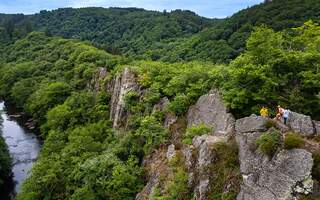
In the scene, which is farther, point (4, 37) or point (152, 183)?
point (4, 37)

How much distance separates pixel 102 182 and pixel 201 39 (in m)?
117

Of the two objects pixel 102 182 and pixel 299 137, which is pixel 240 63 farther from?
pixel 102 182

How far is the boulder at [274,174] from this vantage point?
24.8 meters

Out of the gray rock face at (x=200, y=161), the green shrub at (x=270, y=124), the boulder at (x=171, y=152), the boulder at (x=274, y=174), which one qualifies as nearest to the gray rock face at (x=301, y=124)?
the green shrub at (x=270, y=124)

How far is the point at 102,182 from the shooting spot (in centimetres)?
4484

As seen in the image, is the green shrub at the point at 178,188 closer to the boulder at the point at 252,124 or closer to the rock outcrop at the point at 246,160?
the rock outcrop at the point at 246,160

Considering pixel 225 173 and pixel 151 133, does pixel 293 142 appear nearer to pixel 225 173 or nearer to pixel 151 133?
pixel 225 173

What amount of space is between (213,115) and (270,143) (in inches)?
483

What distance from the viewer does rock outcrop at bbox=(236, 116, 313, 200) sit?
24.8 meters

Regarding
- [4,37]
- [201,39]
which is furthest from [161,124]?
[4,37]

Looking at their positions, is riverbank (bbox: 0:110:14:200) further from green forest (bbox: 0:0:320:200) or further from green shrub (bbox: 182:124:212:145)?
green shrub (bbox: 182:124:212:145)

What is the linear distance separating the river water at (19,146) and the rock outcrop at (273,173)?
44706 mm

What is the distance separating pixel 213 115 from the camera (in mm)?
39188

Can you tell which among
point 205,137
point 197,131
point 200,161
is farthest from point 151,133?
point 200,161
